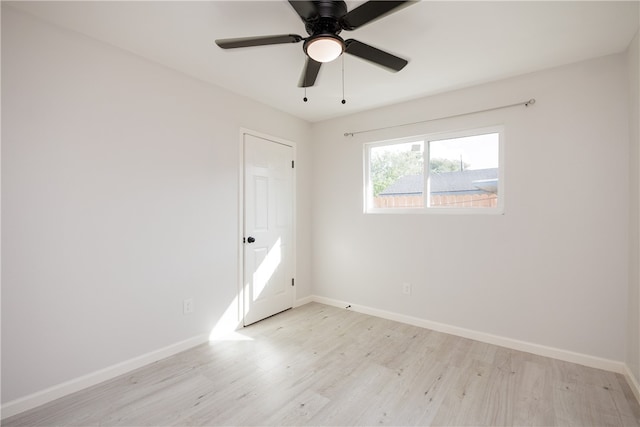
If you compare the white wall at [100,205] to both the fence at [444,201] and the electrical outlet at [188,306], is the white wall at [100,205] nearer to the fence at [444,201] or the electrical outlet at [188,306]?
the electrical outlet at [188,306]

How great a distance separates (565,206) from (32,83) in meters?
3.92

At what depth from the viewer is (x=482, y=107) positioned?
110 inches

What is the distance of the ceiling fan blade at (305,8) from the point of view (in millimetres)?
1430

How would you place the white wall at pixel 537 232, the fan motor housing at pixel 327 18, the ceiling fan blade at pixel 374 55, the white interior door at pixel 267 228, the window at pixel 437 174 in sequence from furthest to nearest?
the white interior door at pixel 267 228 → the window at pixel 437 174 → the white wall at pixel 537 232 → the ceiling fan blade at pixel 374 55 → the fan motor housing at pixel 327 18

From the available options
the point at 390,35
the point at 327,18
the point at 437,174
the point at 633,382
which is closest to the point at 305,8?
the point at 327,18

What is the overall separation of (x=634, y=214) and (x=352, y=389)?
2339 mm

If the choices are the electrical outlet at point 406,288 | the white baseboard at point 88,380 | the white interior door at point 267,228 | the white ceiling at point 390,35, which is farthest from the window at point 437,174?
the white baseboard at point 88,380

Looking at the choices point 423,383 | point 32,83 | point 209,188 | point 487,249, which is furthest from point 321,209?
point 32,83

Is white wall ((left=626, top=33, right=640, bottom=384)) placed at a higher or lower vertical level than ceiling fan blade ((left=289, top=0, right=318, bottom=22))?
lower

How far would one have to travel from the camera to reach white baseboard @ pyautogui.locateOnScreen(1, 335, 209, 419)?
180 cm

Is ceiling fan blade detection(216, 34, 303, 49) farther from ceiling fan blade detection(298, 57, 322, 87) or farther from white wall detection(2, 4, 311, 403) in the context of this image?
white wall detection(2, 4, 311, 403)

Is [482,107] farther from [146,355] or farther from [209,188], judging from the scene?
[146,355]

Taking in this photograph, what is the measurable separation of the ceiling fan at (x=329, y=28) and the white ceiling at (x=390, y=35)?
0.81 ft

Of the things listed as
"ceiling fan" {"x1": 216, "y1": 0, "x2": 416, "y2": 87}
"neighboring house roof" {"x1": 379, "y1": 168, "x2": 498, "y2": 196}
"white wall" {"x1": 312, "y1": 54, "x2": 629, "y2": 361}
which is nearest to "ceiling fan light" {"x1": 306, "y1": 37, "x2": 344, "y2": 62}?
"ceiling fan" {"x1": 216, "y1": 0, "x2": 416, "y2": 87}
